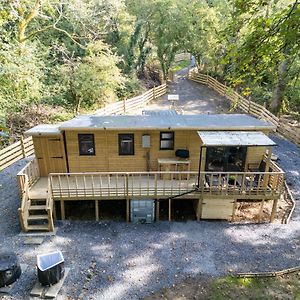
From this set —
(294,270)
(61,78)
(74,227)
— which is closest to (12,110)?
(61,78)

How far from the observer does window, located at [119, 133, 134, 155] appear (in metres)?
11.3

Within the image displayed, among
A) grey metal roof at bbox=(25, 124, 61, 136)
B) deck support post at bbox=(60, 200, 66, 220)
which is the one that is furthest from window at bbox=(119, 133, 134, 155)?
deck support post at bbox=(60, 200, 66, 220)

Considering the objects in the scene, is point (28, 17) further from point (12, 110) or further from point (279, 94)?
point (279, 94)

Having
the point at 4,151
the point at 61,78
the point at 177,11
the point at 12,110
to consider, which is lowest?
the point at 4,151

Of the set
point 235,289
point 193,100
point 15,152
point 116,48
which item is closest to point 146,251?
point 235,289

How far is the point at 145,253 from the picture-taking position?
8945 mm

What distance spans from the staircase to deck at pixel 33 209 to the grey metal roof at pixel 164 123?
7.63ft

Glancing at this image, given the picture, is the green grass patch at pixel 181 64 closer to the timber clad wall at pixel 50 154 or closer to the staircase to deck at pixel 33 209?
the timber clad wall at pixel 50 154

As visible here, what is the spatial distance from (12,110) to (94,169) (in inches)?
374

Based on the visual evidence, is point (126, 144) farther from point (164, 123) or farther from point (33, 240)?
point (33, 240)

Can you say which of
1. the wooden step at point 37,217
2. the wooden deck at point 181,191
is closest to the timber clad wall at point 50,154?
the wooden deck at point 181,191

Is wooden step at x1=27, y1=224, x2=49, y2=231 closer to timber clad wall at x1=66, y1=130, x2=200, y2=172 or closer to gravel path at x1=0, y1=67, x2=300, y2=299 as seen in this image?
gravel path at x1=0, y1=67, x2=300, y2=299

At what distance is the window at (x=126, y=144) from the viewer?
11.3m

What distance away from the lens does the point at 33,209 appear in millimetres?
9969
